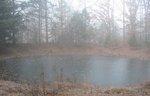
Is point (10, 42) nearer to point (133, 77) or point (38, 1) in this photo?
point (38, 1)

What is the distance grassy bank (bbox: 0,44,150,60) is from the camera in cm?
3693

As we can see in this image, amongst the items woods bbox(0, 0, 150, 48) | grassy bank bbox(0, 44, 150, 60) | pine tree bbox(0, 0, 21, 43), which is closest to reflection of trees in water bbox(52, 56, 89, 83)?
pine tree bbox(0, 0, 21, 43)

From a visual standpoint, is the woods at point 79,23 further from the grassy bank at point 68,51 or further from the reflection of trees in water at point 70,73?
the reflection of trees in water at point 70,73

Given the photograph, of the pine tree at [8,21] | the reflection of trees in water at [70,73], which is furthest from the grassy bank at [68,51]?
the reflection of trees in water at [70,73]

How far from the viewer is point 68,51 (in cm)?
4319

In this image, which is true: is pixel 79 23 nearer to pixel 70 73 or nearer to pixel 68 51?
pixel 68 51

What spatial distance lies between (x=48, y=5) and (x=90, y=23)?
7798 millimetres

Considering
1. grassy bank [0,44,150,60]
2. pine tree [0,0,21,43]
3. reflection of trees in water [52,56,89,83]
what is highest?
pine tree [0,0,21,43]

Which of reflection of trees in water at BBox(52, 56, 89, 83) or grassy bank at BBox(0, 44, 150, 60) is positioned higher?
grassy bank at BBox(0, 44, 150, 60)

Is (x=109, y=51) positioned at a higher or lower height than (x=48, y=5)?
lower

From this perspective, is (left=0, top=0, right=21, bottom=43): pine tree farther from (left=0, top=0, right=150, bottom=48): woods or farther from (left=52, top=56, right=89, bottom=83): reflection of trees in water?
(left=52, top=56, right=89, bottom=83): reflection of trees in water

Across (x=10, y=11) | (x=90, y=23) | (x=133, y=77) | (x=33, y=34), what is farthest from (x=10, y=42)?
(x=133, y=77)

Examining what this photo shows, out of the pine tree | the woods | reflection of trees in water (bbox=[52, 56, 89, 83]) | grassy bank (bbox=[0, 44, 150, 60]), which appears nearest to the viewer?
reflection of trees in water (bbox=[52, 56, 89, 83])

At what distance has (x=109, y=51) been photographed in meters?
43.8
